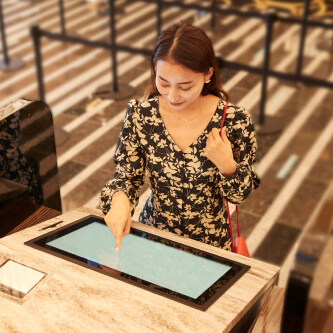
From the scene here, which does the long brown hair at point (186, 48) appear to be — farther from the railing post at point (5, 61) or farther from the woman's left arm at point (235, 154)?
the railing post at point (5, 61)

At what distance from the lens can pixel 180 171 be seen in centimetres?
223

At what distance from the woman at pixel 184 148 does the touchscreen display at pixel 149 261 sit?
0.07m

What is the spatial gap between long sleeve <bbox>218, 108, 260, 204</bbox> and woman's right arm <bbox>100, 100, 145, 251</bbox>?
1.03 ft

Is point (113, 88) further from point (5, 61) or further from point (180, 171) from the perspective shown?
point (180, 171)

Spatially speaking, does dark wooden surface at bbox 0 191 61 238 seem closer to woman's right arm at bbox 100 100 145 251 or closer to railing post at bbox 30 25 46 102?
woman's right arm at bbox 100 100 145 251

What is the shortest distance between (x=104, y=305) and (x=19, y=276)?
0.97ft

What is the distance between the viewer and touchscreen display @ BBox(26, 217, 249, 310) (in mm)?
1783

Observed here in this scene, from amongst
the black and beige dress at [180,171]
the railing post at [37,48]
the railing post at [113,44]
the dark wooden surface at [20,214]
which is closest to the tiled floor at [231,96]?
the railing post at [113,44]

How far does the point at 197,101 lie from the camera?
A: 221 cm

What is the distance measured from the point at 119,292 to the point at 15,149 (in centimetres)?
107

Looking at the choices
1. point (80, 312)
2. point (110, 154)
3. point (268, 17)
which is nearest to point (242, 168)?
point (80, 312)

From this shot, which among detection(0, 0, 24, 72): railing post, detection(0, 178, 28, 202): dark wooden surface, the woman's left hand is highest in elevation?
the woman's left hand

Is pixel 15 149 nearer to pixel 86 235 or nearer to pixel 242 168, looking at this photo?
pixel 86 235

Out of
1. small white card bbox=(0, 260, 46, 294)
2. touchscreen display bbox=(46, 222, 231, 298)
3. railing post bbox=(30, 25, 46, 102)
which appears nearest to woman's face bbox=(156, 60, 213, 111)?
touchscreen display bbox=(46, 222, 231, 298)
